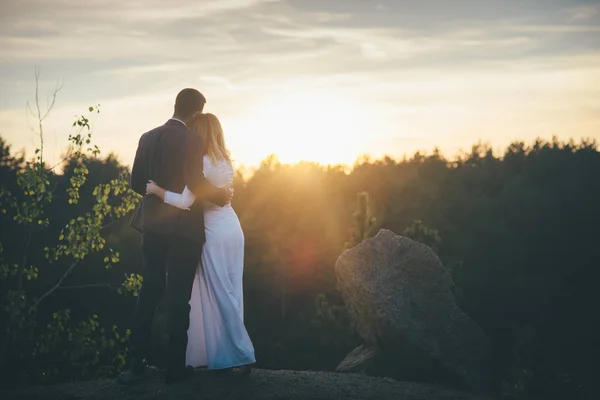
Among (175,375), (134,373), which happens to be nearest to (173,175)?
(175,375)

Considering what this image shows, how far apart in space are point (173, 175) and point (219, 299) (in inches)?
49.1

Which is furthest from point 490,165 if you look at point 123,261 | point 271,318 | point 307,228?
point 123,261

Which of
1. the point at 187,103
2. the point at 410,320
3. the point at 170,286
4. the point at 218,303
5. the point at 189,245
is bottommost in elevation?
the point at 410,320

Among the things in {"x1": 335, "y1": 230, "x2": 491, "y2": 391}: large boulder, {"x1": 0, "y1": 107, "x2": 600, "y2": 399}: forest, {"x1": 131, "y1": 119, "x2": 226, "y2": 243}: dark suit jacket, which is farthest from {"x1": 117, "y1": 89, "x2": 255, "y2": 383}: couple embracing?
{"x1": 0, "y1": 107, "x2": 600, "y2": 399}: forest

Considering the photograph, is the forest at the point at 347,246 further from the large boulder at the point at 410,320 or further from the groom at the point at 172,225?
the groom at the point at 172,225

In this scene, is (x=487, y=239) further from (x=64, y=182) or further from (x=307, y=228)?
(x=64, y=182)

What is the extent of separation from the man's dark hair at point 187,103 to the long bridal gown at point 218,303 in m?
0.59

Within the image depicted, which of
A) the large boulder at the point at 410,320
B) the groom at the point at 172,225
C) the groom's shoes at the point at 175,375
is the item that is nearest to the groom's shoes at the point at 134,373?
the groom at the point at 172,225

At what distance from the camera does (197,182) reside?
5.90 metres

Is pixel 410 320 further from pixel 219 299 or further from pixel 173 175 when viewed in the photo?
pixel 173 175

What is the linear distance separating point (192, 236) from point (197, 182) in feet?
1.53

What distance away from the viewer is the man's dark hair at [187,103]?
5996 mm

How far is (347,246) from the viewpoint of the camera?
50.5ft

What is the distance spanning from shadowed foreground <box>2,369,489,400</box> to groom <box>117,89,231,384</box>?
0.20 metres
